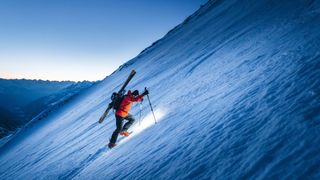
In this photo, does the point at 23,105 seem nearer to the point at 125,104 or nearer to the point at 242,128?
the point at 125,104

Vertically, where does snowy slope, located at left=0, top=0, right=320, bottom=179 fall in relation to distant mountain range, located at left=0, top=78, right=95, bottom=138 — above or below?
below

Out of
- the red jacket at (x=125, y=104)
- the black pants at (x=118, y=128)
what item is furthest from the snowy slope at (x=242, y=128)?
the red jacket at (x=125, y=104)

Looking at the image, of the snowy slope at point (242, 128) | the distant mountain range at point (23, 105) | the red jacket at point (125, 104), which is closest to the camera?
the snowy slope at point (242, 128)

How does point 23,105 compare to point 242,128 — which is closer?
point 242,128

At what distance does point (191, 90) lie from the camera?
9305mm

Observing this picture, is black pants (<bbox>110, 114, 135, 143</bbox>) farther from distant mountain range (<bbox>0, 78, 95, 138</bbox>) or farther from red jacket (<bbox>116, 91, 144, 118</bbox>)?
distant mountain range (<bbox>0, 78, 95, 138</bbox>)

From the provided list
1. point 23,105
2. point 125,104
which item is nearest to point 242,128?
point 125,104

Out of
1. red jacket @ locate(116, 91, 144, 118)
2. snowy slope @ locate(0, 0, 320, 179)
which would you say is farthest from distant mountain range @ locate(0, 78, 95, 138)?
snowy slope @ locate(0, 0, 320, 179)

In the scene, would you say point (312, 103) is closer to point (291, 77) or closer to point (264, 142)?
point (264, 142)

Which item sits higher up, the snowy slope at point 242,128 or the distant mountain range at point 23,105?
the distant mountain range at point 23,105

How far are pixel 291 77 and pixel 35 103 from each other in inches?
6265

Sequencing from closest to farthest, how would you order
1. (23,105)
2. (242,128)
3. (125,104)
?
(242,128) → (125,104) → (23,105)

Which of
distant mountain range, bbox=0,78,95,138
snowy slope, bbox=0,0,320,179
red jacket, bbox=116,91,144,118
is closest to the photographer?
snowy slope, bbox=0,0,320,179

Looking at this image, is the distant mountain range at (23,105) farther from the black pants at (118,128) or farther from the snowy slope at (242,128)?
the snowy slope at (242,128)
